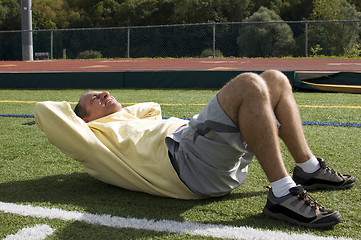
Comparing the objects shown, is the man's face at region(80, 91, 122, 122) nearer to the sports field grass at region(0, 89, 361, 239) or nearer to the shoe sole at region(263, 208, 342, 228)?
the sports field grass at region(0, 89, 361, 239)

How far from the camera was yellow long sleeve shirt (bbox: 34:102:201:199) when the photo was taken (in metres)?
2.27

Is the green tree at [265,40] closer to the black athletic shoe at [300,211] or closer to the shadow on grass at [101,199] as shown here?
the shadow on grass at [101,199]

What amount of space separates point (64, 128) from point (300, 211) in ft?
4.04

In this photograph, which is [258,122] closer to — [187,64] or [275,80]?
[275,80]

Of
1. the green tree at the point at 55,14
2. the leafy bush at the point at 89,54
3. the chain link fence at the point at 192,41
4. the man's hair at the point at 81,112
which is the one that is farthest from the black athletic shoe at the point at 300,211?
the green tree at the point at 55,14

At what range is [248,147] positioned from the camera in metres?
2.12

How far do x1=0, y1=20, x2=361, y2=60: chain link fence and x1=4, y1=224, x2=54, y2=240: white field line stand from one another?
13020mm

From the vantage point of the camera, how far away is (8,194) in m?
2.46

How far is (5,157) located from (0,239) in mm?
1580

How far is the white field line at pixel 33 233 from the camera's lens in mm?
1855

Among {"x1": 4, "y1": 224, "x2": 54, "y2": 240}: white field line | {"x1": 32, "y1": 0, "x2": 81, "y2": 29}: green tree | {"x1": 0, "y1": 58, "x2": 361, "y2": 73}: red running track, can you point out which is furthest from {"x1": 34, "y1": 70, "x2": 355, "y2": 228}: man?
{"x1": 32, "y1": 0, "x2": 81, "y2": 29}: green tree

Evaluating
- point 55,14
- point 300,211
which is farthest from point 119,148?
point 55,14

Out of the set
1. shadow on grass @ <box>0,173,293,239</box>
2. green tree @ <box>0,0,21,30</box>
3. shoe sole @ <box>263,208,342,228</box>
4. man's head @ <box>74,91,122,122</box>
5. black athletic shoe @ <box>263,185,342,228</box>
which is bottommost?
shadow on grass @ <box>0,173,293,239</box>

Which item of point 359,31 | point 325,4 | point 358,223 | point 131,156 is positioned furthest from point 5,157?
point 325,4
